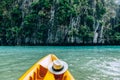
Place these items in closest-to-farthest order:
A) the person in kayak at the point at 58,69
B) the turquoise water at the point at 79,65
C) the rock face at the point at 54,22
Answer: the person in kayak at the point at 58,69 → the turquoise water at the point at 79,65 → the rock face at the point at 54,22

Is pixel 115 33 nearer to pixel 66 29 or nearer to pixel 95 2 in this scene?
pixel 95 2

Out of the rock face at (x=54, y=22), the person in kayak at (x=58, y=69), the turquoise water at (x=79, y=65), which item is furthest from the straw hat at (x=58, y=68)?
the rock face at (x=54, y=22)

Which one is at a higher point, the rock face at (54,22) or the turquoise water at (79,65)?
the rock face at (54,22)

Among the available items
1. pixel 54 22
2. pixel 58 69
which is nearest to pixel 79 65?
pixel 58 69

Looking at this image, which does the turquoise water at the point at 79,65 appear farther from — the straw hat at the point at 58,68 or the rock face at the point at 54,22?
the rock face at the point at 54,22

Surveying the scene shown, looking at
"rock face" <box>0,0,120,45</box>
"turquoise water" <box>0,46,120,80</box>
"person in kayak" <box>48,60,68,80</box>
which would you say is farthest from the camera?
"rock face" <box>0,0,120,45</box>

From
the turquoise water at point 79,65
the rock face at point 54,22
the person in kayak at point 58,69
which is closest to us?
the person in kayak at point 58,69

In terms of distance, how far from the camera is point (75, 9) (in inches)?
1545

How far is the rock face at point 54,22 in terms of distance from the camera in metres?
39.1

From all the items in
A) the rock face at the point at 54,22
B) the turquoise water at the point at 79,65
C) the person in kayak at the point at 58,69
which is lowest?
the turquoise water at the point at 79,65

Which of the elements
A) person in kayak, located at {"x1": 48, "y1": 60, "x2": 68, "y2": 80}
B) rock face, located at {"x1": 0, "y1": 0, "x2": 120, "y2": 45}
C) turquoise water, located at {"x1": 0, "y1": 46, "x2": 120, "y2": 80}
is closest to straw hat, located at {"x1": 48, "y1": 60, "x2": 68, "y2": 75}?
person in kayak, located at {"x1": 48, "y1": 60, "x2": 68, "y2": 80}

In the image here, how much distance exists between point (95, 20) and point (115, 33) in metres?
4.46

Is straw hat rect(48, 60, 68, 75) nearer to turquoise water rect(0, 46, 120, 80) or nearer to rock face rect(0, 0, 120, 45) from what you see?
turquoise water rect(0, 46, 120, 80)

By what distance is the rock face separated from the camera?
1538 inches
